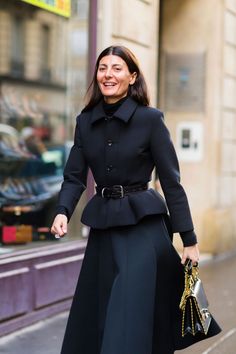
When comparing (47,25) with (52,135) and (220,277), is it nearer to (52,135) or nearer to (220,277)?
(52,135)

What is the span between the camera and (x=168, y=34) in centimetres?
995

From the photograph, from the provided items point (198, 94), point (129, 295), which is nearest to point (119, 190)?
point (129, 295)

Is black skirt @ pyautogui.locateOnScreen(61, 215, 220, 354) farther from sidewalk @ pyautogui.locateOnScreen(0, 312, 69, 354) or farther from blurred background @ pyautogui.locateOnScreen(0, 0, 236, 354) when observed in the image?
blurred background @ pyautogui.locateOnScreen(0, 0, 236, 354)

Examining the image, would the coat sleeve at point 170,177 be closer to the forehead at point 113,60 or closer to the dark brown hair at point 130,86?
the dark brown hair at point 130,86

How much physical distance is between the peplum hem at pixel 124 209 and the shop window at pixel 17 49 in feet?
14.7

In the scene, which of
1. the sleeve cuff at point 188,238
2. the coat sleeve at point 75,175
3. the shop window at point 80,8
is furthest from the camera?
the shop window at point 80,8

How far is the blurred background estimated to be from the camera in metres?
6.51

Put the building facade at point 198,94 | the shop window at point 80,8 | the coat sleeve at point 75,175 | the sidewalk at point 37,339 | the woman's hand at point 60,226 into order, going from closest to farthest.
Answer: the woman's hand at point 60,226 → the coat sleeve at point 75,175 → the sidewalk at point 37,339 → the shop window at point 80,8 → the building facade at point 198,94

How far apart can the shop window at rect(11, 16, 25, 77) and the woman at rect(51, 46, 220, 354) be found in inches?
170

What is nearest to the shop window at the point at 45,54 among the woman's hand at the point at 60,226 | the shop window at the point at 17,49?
the shop window at the point at 17,49

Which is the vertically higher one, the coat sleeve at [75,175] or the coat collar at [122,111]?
the coat collar at [122,111]

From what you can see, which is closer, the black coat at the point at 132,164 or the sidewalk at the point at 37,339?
the black coat at the point at 132,164

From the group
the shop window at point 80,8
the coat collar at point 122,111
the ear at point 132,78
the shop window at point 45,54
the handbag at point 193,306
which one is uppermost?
the shop window at point 80,8

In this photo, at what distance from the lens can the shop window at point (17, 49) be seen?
26.7ft
